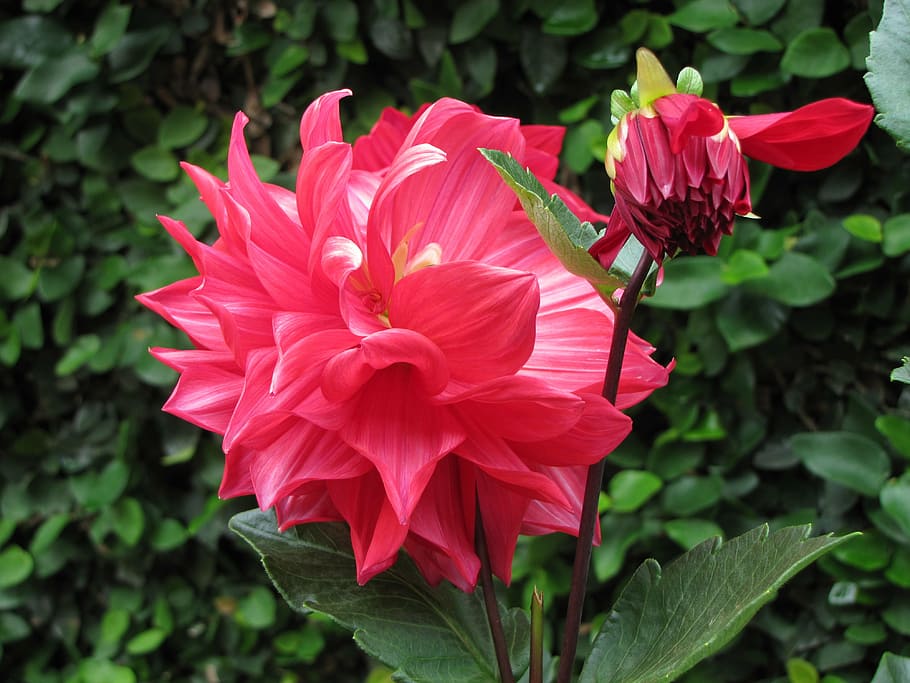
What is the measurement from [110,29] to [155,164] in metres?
0.17

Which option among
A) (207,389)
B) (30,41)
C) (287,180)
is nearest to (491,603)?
(207,389)

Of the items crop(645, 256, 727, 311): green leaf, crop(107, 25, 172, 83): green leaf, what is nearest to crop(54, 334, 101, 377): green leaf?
crop(107, 25, 172, 83): green leaf

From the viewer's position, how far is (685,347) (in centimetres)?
94

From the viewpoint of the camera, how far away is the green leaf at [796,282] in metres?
0.83

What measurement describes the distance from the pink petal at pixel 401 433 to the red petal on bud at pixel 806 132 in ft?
0.43

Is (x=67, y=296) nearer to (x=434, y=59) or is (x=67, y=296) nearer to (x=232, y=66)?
(x=232, y=66)

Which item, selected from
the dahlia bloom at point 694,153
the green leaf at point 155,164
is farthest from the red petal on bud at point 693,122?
the green leaf at point 155,164

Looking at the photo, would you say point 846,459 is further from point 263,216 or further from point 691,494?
point 263,216

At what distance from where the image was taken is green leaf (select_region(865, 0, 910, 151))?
0.29 meters

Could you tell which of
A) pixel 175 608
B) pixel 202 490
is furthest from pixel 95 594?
pixel 202 490

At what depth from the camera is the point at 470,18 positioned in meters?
0.98

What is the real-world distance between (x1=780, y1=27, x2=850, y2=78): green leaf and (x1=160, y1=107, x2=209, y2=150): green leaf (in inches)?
28.1

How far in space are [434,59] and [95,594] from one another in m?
0.88

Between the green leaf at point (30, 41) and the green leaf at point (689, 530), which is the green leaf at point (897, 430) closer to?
the green leaf at point (689, 530)
